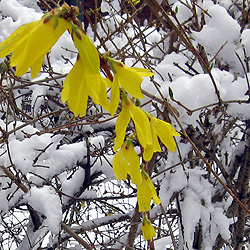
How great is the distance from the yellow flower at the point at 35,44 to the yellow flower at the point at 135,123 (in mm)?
222

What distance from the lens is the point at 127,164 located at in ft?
2.85

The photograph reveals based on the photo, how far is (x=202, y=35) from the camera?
157 cm

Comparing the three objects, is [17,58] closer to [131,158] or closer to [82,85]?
[82,85]

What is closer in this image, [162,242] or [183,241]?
[183,241]

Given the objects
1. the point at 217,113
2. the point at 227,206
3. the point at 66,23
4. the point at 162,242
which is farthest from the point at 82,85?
the point at 162,242

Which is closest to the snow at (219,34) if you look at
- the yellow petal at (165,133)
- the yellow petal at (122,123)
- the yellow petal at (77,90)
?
the yellow petal at (165,133)

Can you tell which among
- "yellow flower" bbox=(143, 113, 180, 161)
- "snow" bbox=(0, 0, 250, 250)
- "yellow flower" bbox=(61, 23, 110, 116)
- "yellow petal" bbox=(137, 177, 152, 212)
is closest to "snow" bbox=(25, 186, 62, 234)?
"snow" bbox=(0, 0, 250, 250)

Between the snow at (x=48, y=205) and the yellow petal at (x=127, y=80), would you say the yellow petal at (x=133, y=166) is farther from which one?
the snow at (x=48, y=205)

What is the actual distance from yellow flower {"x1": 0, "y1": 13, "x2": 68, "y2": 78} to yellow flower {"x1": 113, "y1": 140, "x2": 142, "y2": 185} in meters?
0.35

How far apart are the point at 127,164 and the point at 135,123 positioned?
0.49ft

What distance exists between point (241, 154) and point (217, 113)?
29 cm

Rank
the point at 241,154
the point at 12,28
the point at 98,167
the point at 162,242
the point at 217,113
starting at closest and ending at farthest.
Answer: the point at 217,113 < the point at 241,154 < the point at 98,167 < the point at 162,242 < the point at 12,28

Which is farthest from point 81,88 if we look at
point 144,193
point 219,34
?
point 219,34

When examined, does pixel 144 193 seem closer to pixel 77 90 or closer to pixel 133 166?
pixel 133 166
